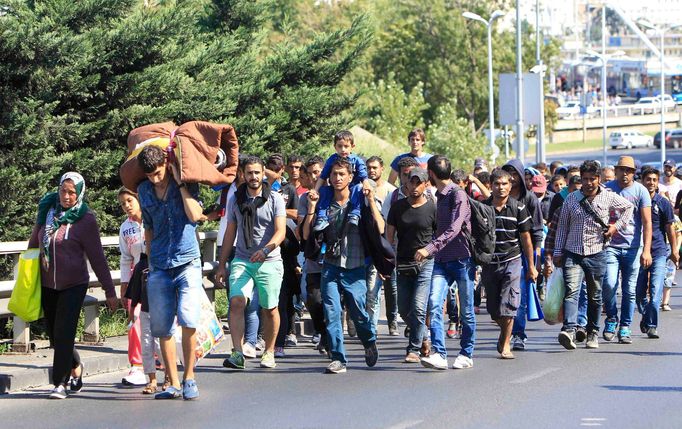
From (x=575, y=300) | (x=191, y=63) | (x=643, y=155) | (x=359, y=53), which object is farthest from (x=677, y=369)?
(x=643, y=155)

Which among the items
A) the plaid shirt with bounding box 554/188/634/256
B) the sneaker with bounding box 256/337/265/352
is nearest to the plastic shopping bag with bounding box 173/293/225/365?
the sneaker with bounding box 256/337/265/352

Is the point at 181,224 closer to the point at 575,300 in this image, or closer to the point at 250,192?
the point at 250,192

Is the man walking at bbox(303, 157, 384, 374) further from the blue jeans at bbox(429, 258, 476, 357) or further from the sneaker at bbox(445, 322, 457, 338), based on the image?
the sneaker at bbox(445, 322, 457, 338)

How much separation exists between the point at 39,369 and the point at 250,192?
91.0 inches

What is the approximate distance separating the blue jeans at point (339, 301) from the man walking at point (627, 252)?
2871 millimetres

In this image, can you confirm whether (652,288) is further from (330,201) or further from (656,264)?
(330,201)

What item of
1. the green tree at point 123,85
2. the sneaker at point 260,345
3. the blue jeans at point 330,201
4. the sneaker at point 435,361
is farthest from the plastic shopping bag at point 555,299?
the green tree at point 123,85

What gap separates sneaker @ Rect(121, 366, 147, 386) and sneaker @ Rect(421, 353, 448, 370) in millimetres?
2387

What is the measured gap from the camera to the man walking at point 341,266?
11664 mm

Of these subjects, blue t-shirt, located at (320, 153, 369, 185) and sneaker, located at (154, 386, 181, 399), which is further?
blue t-shirt, located at (320, 153, 369, 185)

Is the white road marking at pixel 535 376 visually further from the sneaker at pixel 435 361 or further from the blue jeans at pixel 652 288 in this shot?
A: the blue jeans at pixel 652 288

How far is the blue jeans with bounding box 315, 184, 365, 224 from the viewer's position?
11.8 meters

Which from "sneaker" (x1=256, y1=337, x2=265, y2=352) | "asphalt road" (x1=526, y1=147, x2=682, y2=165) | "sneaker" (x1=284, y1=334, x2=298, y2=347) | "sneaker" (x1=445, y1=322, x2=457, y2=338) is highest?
"sneaker" (x1=256, y1=337, x2=265, y2=352)

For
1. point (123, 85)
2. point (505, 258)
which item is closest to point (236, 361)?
point (505, 258)
